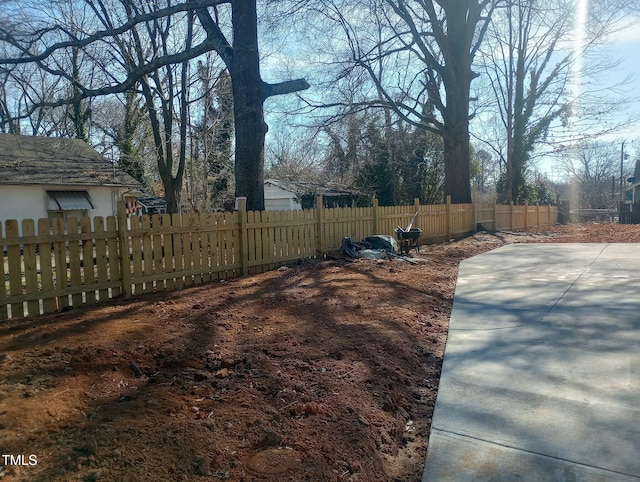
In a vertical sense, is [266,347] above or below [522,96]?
below

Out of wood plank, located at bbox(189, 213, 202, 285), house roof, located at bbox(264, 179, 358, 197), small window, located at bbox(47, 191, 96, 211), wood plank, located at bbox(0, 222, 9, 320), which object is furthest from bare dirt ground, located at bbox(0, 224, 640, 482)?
house roof, located at bbox(264, 179, 358, 197)

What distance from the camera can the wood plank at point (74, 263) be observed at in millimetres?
6086

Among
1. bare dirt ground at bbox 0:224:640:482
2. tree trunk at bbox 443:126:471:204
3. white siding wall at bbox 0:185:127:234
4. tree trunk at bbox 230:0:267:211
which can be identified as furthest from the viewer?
tree trunk at bbox 443:126:471:204

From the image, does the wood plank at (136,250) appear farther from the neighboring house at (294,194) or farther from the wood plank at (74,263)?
the neighboring house at (294,194)

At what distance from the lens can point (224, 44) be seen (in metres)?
11.2

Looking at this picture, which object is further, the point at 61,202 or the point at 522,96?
the point at 522,96

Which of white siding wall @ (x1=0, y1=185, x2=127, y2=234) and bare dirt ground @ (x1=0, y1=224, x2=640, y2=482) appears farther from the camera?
white siding wall @ (x1=0, y1=185, x2=127, y2=234)

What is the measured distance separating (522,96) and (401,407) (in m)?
33.9

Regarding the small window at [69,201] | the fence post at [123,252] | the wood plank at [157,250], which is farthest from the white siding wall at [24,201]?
the fence post at [123,252]

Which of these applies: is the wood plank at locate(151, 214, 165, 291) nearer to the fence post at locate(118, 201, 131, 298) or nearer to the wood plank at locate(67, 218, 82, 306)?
the fence post at locate(118, 201, 131, 298)

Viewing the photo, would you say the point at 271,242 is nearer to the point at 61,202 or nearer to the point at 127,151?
the point at 61,202

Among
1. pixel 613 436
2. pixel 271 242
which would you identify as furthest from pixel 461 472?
pixel 271 242

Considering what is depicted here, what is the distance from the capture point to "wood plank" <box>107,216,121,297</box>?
6578 mm

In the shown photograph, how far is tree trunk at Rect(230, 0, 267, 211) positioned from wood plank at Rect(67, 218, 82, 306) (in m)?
4.87
